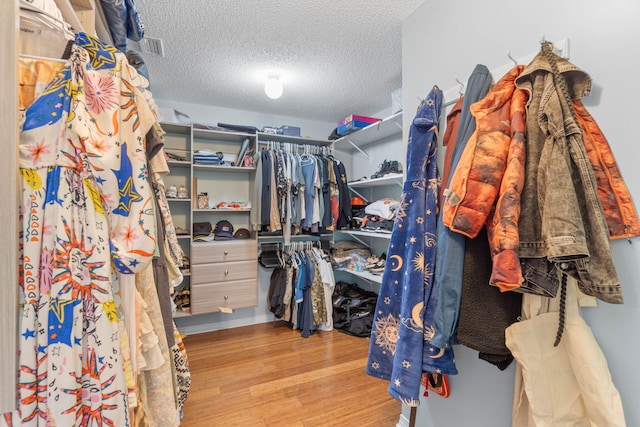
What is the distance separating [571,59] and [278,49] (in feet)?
5.35

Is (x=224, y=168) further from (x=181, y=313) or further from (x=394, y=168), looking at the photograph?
(x=394, y=168)

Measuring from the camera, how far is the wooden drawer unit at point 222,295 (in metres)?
2.63

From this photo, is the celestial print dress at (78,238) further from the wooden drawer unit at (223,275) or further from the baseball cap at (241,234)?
the baseball cap at (241,234)

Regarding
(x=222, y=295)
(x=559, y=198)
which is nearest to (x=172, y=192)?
(x=222, y=295)

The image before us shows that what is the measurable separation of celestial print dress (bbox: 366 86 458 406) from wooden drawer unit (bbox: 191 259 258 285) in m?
1.88

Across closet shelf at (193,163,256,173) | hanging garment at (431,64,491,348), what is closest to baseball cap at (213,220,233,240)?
closet shelf at (193,163,256,173)

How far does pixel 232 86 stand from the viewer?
8.30 ft

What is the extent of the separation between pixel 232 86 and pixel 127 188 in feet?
6.93

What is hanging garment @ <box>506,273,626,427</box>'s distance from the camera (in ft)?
2.53

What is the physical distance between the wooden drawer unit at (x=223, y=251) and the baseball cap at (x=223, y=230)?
0.25ft

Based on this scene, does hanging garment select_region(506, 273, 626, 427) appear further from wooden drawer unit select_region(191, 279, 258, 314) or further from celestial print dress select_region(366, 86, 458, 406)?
wooden drawer unit select_region(191, 279, 258, 314)

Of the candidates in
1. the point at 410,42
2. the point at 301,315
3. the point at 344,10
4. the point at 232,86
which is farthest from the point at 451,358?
the point at 232,86

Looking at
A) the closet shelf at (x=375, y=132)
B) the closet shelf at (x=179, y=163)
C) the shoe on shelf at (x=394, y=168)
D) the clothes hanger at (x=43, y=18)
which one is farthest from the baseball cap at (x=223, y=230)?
the clothes hanger at (x=43, y=18)

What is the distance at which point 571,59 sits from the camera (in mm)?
910
